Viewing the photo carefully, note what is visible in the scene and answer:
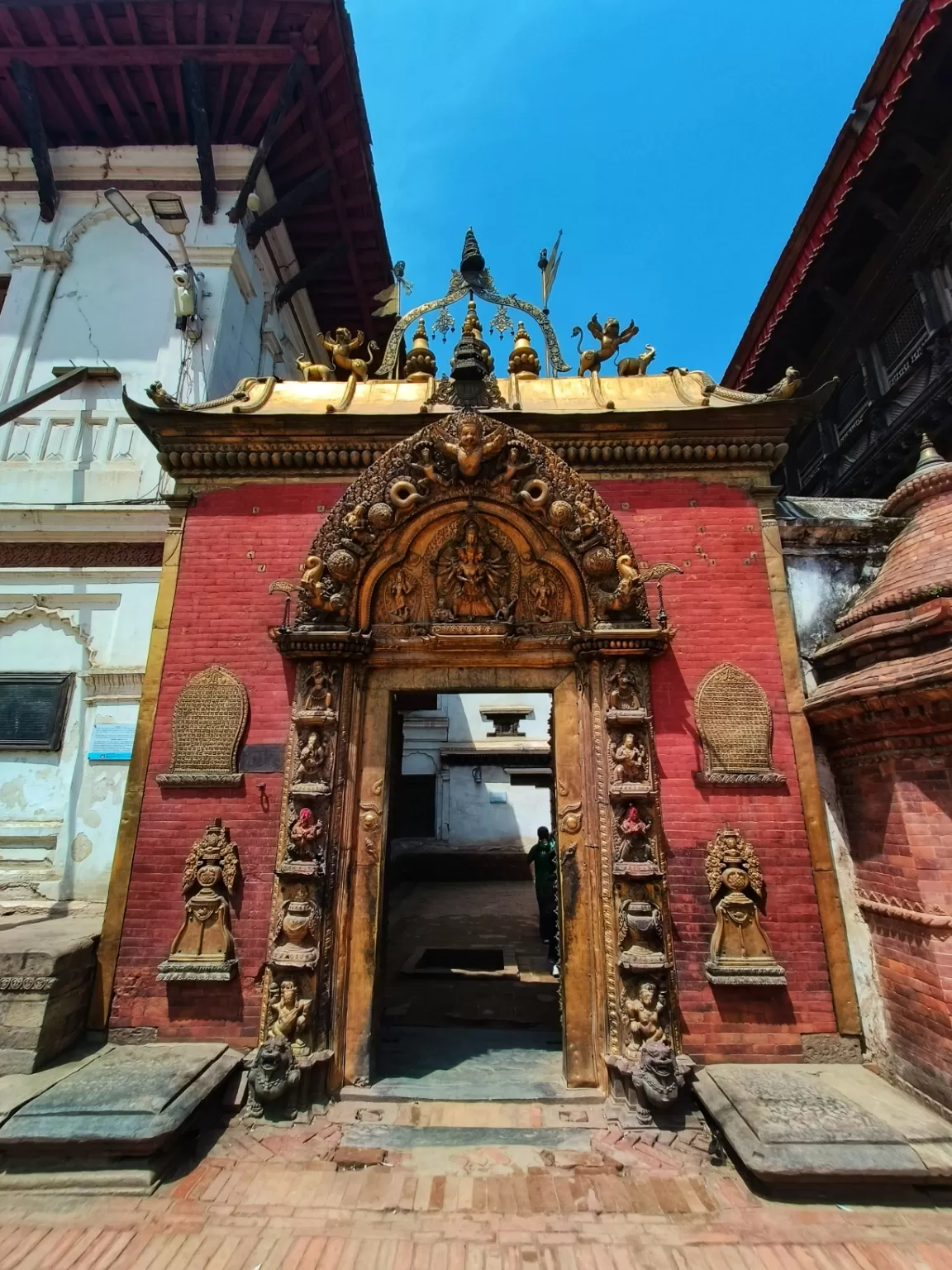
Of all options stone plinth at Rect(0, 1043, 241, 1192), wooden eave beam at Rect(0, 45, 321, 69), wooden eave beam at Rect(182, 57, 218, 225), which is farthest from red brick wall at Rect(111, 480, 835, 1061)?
wooden eave beam at Rect(0, 45, 321, 69)

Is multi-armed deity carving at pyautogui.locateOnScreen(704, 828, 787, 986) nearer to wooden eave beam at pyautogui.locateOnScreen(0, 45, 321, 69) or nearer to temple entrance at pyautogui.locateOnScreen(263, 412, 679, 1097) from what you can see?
temple entrance at pyautogui.locateOnScreen(263, 412, 679, 1097)

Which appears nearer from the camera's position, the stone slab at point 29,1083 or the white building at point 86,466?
the stone slab at point 29,1083

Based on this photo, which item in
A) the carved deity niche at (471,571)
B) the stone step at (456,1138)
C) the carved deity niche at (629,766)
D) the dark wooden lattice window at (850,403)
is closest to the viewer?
the stone step at (456,1138)

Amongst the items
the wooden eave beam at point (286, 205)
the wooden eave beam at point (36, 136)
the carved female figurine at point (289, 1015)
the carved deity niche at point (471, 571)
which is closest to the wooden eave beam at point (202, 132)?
the wooden eave beam at point (286, 205)

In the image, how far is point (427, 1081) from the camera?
16.3ft

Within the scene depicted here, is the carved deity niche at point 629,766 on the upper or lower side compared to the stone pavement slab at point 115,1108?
upper

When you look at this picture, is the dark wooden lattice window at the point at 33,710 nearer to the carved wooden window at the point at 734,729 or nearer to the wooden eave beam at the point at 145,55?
the carved wooden window at the point at 734,729

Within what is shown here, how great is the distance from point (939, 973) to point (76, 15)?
15445 millimetres

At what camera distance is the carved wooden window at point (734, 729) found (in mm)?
5277

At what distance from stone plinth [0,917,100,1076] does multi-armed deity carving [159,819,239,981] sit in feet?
2.11

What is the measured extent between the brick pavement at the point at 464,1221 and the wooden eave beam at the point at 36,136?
1252cm

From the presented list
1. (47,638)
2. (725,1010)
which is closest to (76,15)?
(47,638)

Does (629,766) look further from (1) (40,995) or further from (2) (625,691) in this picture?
(1) (40,995)

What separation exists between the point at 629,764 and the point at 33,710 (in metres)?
6.15
